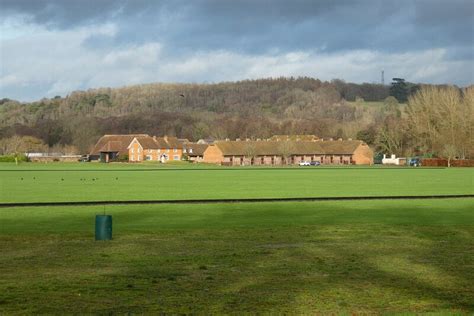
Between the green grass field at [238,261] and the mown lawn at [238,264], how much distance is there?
0.03 metres

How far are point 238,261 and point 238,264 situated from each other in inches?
20.3

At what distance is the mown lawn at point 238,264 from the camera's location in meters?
13.6

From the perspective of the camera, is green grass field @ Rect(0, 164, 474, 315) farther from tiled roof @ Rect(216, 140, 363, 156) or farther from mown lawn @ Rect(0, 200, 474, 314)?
tiled roof @ Rect(216, 140, 363, 156)

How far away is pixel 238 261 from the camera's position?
18.7m

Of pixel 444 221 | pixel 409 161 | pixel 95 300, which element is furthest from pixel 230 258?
pixel 409 161

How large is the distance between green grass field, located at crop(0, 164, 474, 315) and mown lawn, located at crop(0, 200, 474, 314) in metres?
0.03

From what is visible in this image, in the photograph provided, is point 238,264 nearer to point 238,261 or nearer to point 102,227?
point 238,261

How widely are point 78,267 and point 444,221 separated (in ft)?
56.0

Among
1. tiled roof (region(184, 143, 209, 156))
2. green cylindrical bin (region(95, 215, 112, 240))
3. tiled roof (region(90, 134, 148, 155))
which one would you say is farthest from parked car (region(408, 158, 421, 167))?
green cylindrical bin (region(95, 215, 112, 240))

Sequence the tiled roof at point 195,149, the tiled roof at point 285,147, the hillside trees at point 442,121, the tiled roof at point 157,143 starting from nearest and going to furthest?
the hillside trees at point 442,121 < the tiled roof at point 285,147 < the tiled roof at point 157,143 < the tiled roof at point 195,149

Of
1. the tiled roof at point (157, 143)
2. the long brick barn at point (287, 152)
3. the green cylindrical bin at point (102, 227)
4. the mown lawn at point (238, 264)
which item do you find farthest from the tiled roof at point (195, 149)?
the green cylindrical bin at point (102, 227)

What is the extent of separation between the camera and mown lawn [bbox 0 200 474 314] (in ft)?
44.8

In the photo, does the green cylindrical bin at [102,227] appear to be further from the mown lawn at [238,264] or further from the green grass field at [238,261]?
the green grass field at [238,261]

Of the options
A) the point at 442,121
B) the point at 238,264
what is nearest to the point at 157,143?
the point at 442,121
